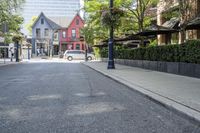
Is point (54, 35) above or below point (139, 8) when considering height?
above

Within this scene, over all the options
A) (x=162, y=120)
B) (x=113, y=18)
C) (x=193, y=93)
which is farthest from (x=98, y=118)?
(x=113, y=18)

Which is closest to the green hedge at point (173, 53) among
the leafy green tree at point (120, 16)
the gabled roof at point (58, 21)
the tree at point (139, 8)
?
the leafy green tree at point (120, 16)

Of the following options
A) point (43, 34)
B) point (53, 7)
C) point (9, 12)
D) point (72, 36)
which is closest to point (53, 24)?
point (43, 34)

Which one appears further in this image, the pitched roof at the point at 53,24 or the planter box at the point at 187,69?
the pitched roof at the point at 53,24

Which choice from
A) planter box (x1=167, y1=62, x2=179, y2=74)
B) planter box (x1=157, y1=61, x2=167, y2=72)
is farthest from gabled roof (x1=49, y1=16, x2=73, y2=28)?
planter box (x1=167, y1=62, x2=179, y2=74)

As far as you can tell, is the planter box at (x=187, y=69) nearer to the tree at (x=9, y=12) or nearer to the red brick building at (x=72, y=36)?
the tree at (x=9, y=12)

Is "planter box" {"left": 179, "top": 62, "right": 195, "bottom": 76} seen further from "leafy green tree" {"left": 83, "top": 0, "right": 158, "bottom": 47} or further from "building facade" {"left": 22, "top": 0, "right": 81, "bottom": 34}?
"building facade" {"left": 22, "top": 0, "right": 81, "bottom": 34}

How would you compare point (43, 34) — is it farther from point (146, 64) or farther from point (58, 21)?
point (146, 64)

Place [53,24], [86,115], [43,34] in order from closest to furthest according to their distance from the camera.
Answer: [86,115], [43,34], [53,24]

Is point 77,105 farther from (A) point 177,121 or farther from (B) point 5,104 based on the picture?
(A) point 177,121

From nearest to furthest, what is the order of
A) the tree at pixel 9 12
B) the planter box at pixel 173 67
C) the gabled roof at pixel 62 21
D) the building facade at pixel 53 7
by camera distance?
the planter box at pixel 173 67 < the tree at pixel 9 12 < the gabled roof at pixel 62 21 < the building facade at pixel 53 7

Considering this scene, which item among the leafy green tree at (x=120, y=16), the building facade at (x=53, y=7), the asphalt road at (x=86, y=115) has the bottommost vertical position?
the asphalt road at (x=86, y=115)

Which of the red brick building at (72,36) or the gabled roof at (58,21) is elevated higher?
the gabled roof at (58,21)

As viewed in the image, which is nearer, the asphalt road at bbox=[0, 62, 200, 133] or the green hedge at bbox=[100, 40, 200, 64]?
the asphalt road at bbox=[0, 62, 200, 133]
